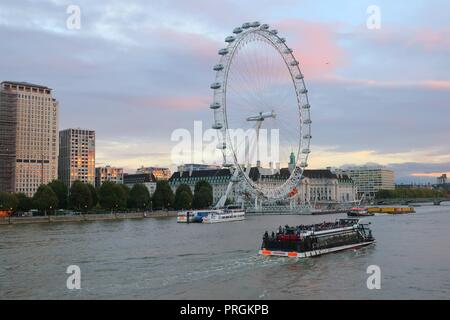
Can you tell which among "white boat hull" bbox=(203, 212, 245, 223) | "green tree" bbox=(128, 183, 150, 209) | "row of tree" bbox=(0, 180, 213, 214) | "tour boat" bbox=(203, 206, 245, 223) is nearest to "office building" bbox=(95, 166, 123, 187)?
"row of tree" bbox=(0, 180, 213, 214)

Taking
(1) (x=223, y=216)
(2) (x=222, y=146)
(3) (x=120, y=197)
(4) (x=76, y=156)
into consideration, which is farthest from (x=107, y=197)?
(4) (x=76, y=156)

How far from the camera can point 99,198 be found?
88.5 m

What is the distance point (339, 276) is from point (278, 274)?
2966 millimetres

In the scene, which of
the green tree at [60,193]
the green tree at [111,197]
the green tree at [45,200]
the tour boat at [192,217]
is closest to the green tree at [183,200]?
the green tree at [111,197]

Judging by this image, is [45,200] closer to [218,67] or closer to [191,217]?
[191,217]

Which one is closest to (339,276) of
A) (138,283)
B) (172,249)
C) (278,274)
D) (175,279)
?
(278,274)

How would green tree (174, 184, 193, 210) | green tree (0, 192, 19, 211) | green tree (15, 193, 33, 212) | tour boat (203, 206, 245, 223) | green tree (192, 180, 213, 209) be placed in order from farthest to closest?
green tree (192, 180, 213, 209)
green tree (174, 184, 193, 210)
green tree (15, 193, 33, 212)
green tree (0, 192, 19, 211)
tour boat (203, 206, 245, 223)

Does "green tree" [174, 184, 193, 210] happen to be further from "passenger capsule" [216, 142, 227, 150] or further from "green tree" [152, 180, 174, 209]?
"passenger capsule" [216, 142, 227, 150]

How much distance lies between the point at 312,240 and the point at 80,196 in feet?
182

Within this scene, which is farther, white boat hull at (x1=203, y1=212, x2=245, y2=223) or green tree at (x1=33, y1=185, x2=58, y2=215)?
green tree at (x1=33, y1=185, x2=58, y2=215)

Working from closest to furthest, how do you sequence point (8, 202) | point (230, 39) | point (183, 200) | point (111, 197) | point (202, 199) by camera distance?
point (230, 39) → point (8, 202) → point (111, 197) → point (183, 200) → point (202, 199)

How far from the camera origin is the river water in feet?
73.3

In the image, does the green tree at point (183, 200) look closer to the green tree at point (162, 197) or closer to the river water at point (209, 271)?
the green tree at point (162, 197)
